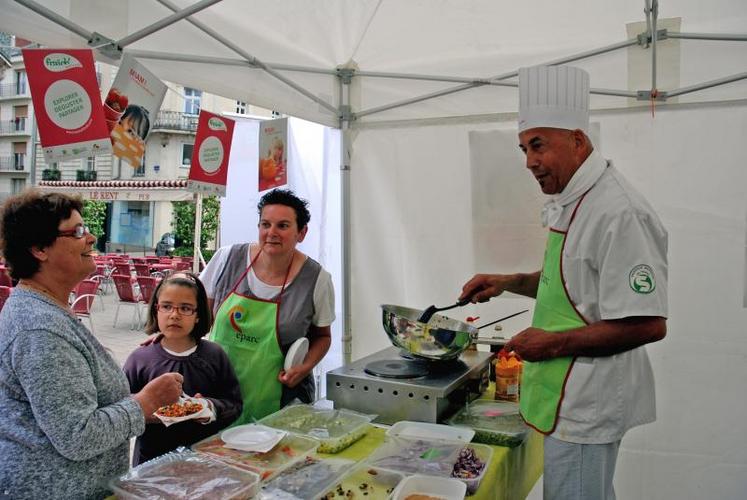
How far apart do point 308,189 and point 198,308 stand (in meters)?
1.76

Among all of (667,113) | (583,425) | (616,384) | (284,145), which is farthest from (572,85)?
(284,145)

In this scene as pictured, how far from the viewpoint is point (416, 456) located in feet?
4.94

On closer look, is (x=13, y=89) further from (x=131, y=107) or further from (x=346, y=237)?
(x=131, y=107)

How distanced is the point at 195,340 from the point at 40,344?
2.73ft

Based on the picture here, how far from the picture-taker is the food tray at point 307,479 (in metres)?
1.26

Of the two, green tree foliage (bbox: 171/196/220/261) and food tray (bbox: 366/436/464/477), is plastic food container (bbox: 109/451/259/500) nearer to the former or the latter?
food tray (bbox: 366/436/464/477)

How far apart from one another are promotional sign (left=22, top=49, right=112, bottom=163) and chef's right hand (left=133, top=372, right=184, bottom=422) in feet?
2.85

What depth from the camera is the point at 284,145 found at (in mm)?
3264

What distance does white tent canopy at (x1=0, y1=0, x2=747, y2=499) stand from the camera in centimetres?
251

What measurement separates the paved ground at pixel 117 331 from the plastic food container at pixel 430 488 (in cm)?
581

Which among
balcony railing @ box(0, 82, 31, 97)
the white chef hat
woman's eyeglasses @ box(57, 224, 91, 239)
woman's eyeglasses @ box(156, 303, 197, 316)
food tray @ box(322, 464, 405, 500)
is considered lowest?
food tray @ box(322, 464, 405, 500)

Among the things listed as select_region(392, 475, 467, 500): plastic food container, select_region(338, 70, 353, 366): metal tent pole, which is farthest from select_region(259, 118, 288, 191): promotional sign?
select_region(392, 475, 467, 500): plastic food container

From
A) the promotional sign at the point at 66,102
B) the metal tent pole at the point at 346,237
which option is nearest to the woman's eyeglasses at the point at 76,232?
the promotional sign at the point at 66,102

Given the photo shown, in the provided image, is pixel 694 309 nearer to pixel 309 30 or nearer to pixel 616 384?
pixel 616 384
